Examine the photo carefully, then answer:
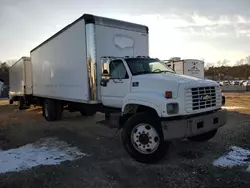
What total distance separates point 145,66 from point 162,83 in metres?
1.31

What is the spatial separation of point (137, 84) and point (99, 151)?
193 centimetres

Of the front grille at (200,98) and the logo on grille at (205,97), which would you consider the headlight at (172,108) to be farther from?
the logo on grille at (205,97)

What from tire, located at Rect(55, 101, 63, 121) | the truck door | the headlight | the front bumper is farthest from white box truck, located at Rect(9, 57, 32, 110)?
the front bumper

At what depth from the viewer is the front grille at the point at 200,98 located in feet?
18.5

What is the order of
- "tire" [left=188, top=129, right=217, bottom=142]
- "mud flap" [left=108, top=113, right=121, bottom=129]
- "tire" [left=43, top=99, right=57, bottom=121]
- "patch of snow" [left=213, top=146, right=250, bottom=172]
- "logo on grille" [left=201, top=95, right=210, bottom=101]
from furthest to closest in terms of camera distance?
"tire" [left=43, top=99, right=57, bottom=121] < "tire" [left=188, top=129, right=217, bottom=142] < "mud flap" [left=108, top=113, right=121, bottom=129] < "logo on grille" [left=201, top=95, right=210, bottom=101] < "patch of snow" [left=213, top=146, right=250, bottom=172]

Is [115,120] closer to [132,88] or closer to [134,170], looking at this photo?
[132,88]

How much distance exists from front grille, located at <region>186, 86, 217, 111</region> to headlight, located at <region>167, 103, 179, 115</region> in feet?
0.83

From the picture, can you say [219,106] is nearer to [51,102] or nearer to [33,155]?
[33,155]

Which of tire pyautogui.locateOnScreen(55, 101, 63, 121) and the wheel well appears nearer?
the wheel well

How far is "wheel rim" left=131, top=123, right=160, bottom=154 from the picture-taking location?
5656 mm

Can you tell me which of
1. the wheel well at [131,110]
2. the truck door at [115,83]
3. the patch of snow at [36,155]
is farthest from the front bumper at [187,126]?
the patch of snow at [36,155]

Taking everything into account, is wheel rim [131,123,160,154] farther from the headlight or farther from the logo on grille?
the logo on grille

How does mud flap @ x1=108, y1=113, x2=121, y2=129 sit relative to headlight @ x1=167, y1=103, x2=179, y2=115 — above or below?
below

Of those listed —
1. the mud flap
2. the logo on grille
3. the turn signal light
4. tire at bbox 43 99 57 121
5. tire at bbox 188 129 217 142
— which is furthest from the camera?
tire at bbox 43 99 57 121
